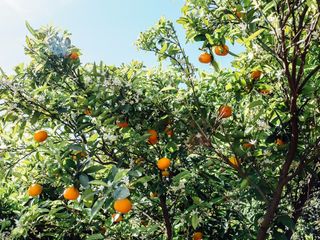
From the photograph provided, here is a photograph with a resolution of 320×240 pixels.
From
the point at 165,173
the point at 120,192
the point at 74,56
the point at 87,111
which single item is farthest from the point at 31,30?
the point at 120,192

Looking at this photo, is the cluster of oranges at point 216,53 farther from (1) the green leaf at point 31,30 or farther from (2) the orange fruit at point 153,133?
(1) the green leaf at point 31,30

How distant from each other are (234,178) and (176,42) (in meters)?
1.20

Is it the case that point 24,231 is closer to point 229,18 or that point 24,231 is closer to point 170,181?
point 170,181

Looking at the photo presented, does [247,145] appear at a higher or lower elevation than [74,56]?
lower

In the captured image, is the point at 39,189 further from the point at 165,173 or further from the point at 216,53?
the point at 216,53

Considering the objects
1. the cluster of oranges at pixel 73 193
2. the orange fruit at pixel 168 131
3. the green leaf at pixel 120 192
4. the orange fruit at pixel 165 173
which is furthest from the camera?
the orange fruit at pixel 165 173

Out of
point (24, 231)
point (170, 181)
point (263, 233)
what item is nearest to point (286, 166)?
point (263, 233)

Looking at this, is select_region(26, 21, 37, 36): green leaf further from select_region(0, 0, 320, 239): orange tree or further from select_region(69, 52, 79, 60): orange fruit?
select_region(69, 52, 79, 60): orange fruit

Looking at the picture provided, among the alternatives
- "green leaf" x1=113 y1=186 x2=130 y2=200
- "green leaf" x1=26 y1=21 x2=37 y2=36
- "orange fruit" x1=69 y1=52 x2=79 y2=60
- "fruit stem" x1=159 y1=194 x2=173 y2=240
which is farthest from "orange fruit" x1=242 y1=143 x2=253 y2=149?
"green leaf" x1=26 y1=21 x2=37 y2=36

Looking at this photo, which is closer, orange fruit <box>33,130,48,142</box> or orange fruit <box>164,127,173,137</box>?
orange fruit <box>33,130,48,142</box>

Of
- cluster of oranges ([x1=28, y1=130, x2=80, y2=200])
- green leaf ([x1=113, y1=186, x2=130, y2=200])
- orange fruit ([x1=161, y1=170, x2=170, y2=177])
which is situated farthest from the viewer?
orange fruit ([x1=161, y1=170, x2=170, y2=177])

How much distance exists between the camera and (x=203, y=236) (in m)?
3.09

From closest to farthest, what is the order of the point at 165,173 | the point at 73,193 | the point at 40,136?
the point at 73,193 → the point at 40,136 → the point at 165,173

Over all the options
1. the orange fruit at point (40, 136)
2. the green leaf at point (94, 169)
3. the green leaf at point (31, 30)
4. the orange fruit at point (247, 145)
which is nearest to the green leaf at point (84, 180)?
the green leaf at point (94, 169)
